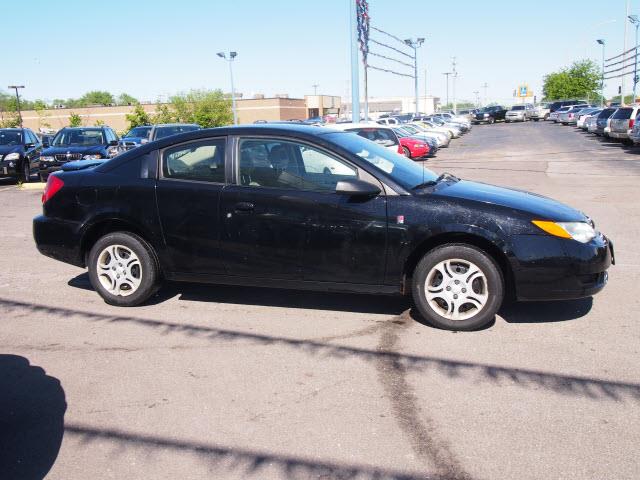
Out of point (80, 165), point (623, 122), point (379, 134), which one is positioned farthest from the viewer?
point (623, 122)

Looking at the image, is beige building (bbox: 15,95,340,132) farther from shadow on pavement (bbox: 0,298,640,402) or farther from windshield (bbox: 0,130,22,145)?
shadow on pavement (bbox: 0,298,640,402)

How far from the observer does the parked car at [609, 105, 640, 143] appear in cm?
2702

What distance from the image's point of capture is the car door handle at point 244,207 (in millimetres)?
5324

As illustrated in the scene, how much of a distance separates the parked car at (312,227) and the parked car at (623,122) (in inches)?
956

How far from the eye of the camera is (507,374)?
13.8 feet

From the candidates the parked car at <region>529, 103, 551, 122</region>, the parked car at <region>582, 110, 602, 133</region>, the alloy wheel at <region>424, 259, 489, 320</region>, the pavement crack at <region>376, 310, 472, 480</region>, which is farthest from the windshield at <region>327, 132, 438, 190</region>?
the parked car at <region>529, 103, 551, 122</region>

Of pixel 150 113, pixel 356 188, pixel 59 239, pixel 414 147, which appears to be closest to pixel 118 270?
pixel 59 239

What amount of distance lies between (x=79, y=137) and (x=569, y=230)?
16.4 m

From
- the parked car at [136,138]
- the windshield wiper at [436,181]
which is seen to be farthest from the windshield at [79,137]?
the windshield wiper at [436,181]

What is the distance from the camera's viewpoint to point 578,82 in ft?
314

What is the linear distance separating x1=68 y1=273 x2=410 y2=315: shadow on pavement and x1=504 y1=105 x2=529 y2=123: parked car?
2589 inches

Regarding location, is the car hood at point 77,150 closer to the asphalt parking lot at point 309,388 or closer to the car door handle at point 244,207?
the asphalt parking lot at point 309,388

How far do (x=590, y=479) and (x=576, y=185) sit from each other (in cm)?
1270

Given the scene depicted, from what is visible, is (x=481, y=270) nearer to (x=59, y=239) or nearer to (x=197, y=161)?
(x=197, y=161)
